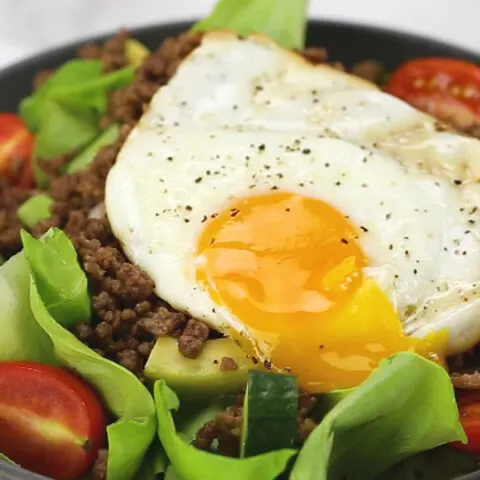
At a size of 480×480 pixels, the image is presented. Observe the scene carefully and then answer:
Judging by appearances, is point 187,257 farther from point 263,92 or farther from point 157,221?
point 263,92

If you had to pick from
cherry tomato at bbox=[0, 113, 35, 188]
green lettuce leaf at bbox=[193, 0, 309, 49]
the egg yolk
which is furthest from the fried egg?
cherry tomato at bbox=[0, 113, 35, 188]

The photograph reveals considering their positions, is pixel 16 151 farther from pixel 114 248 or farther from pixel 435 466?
pixel 435 466

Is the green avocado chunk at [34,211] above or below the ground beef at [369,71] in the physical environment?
below

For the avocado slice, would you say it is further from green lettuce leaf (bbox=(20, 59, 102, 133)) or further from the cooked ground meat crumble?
the cooked ground meat crumble

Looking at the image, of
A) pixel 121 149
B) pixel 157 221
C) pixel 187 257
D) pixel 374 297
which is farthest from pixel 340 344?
pixel 121 149

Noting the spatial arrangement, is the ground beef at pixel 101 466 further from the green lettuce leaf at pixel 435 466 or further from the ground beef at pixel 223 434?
the green lettuce leaf at pixel 435 466

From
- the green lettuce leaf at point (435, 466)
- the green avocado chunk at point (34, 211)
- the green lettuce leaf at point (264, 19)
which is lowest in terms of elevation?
the green lettuce leaf at point (435, 466)

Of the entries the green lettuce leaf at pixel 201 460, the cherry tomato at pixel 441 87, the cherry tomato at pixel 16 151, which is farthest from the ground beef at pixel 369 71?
the green lettuce leaf at pixel 201 460
